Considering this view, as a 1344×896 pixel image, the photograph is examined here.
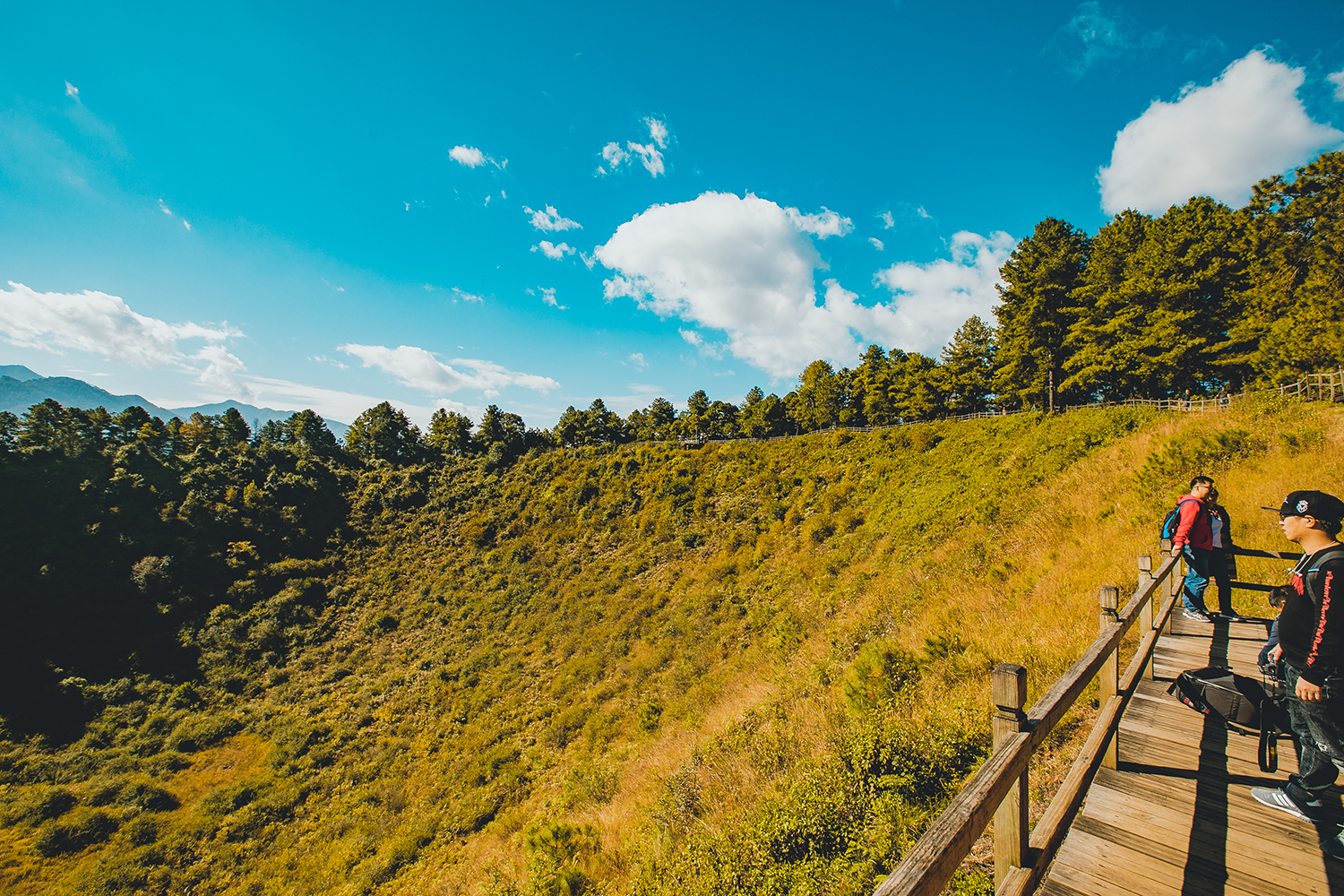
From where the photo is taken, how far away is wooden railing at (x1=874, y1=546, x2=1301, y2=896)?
1573mm

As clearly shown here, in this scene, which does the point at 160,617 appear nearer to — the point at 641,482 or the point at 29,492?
the point at 29,492

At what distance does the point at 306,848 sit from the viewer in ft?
57.4

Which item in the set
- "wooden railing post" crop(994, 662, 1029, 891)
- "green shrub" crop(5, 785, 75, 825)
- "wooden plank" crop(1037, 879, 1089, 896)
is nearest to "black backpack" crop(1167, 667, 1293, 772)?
"wooden plank" crop(1037, 879, 1089, 896)

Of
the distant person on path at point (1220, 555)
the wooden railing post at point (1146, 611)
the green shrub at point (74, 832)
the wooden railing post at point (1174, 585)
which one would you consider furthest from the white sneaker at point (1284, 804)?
the green shrub at point (74, 832)

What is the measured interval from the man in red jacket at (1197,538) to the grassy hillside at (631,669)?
1.01 metres

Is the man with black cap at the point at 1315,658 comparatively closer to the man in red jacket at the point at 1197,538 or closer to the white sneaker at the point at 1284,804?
the white sneaker at the point at 1284,804

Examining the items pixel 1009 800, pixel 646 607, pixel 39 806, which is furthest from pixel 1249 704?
pixel 39 806

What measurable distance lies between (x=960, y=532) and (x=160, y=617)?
180 ft

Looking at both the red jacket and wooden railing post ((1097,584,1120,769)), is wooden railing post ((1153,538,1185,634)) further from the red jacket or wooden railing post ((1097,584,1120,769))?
wooden railing post ((1097,584,1120,769))

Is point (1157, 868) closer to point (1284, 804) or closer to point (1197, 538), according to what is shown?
point (1284, 804)

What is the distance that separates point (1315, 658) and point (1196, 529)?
162 inches

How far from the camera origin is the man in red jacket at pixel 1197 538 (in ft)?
20.1

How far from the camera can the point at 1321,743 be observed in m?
3.11

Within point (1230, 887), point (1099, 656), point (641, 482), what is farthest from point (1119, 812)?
point (641, 482)
